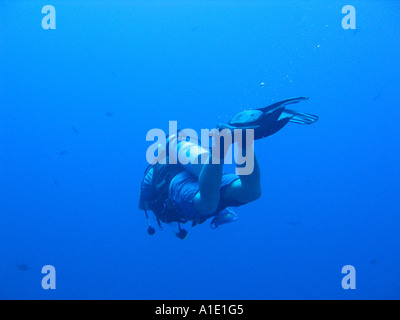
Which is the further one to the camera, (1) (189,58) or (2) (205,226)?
(1) (189,58)

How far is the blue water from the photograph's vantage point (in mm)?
9062

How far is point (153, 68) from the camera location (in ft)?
41.5

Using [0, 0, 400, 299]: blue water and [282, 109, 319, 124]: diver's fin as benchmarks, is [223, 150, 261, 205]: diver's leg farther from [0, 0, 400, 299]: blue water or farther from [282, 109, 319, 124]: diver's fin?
[0, 0, 400, 299]: blue water

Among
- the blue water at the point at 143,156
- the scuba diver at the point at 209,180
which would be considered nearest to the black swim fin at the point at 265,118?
the scuba diver at the point at 209,180

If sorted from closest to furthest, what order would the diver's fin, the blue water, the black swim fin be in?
the black swim fin < the diver's fin < the blue water

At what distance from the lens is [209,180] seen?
2.64 metres

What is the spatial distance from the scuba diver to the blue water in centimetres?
563

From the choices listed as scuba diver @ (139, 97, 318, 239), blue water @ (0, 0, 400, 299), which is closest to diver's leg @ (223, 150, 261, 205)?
scuba diver @ (139, 97, 318, 239)

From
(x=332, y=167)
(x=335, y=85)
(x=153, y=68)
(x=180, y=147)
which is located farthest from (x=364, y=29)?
(x=180, y=147)

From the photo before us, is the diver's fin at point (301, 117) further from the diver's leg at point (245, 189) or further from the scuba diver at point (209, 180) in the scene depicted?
the diver's leg at point (245, 189)

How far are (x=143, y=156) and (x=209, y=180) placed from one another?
10.9m

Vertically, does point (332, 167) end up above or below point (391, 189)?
above
